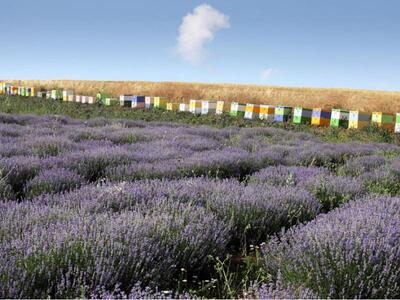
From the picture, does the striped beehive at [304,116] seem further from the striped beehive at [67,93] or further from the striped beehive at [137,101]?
the striped beehive at [67,93]

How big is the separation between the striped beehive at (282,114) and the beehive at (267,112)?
0.20 metres

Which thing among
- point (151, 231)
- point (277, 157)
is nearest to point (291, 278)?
point (151, 231)

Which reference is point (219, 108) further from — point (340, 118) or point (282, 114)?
point (340, 118)

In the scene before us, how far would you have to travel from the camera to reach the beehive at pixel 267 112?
2278cm

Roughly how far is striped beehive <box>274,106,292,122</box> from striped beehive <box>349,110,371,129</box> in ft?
11.3

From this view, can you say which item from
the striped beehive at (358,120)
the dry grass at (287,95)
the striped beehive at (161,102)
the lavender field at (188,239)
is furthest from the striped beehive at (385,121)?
the dry grass at (287,95)

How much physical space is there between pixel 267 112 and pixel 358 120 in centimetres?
461

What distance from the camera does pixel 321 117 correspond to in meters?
21.2

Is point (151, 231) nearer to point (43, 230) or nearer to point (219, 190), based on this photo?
point (43, 230)

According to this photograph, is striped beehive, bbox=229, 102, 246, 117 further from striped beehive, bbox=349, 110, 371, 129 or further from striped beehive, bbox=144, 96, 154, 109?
striped beehive, bbox=144, 96, 154, 109

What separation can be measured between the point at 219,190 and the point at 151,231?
1.63m

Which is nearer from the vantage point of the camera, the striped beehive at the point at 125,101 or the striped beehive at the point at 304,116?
the striped beehive at the point at 304,116

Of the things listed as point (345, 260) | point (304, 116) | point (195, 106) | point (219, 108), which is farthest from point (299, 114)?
point (345, 260)

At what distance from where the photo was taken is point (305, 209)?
491 cm
